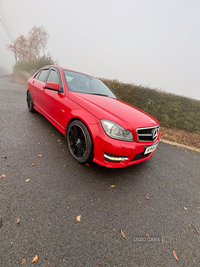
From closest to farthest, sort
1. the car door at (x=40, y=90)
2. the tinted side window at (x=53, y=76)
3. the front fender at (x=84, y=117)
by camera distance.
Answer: the front fender at (x=84, y=117)
the tinted side window at (x=53, y=76)
the car door at (x=40, y=90)

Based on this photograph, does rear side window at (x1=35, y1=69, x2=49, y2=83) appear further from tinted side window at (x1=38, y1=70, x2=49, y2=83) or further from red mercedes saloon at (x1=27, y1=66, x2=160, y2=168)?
red mercedes saloon at (x1=27, y1=66, x2=160, y2=168)

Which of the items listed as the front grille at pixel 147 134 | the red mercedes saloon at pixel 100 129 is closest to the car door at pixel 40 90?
the red mercedes saloon at pixel 100 129

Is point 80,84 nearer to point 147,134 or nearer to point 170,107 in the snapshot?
point 147,134

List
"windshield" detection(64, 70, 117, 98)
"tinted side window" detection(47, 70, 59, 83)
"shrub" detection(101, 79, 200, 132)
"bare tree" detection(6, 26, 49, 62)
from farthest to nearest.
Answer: "bare tree" detection(6, 26, 49, 62), "shrub" detection(101, 79, 200, 132), "tinted side window" detection(47, 70, 59, 83), "windshield" detection(64, 70, 117, 98)

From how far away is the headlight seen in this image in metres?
1.82

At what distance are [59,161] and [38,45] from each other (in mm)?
32422

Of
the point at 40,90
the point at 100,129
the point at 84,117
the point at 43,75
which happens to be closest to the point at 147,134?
the point at 100,129

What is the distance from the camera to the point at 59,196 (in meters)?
1.68

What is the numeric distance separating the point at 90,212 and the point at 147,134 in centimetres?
144

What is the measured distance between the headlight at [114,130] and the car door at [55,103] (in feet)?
3.46

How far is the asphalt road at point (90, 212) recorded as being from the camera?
1200 millimetres

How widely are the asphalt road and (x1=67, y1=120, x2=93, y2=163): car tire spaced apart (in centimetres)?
21

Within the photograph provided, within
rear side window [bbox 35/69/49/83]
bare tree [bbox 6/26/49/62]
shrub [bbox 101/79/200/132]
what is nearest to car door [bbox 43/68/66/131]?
rear side window [bbox 35/69/49/83]

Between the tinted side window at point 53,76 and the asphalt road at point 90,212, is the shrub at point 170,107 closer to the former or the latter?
the asphalt road at point 90,212
